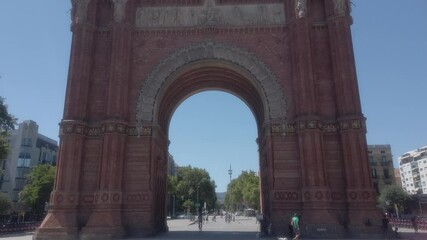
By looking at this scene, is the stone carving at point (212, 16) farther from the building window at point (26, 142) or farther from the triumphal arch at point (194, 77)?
the building window at point (26, 142)

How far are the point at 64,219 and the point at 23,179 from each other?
54.3 metres

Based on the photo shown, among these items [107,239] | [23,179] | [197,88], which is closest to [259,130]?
[197,88]

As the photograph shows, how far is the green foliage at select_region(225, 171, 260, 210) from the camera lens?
90.8m

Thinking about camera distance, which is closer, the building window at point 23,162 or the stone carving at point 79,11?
the stone carving at point 79,11

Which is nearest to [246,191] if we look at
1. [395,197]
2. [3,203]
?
[395,197]

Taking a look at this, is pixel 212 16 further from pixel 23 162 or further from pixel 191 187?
pixel 191 187

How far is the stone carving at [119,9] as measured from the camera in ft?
78.1

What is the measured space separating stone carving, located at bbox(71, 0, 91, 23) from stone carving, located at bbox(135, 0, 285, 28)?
11.4ft

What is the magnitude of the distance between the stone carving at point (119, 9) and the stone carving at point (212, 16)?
1215mm

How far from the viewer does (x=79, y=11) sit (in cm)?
2392

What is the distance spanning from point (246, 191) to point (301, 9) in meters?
79.5

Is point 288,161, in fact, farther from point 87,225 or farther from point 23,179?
point 23,179

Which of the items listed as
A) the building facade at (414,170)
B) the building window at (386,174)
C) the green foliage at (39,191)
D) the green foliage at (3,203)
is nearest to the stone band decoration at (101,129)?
the green foliage at (3,203)

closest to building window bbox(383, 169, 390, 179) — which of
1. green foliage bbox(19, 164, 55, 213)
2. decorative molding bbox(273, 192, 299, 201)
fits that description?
decorative molding bbox(273, 192, 299, 201)
